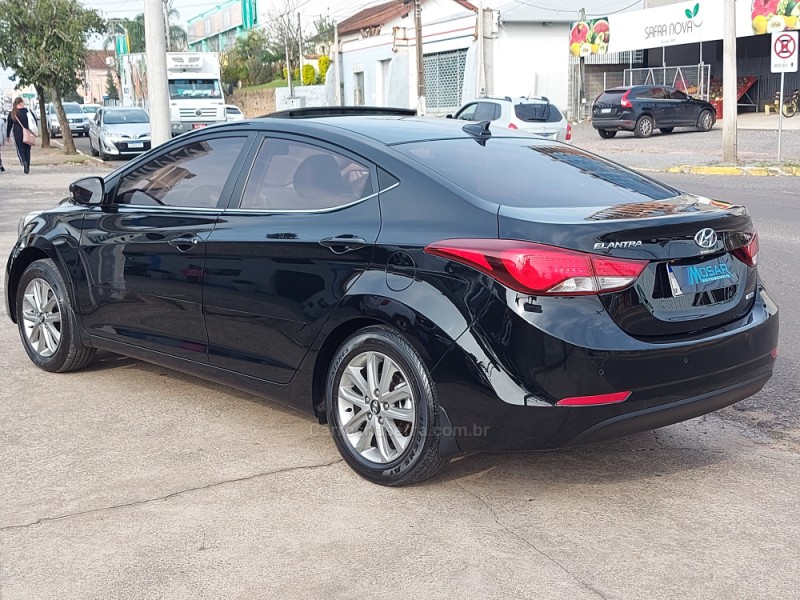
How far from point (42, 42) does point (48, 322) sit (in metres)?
30.8

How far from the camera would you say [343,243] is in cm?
447

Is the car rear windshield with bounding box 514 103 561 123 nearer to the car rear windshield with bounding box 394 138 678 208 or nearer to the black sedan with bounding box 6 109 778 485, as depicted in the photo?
the black sedan with bounding box 6 109 778 485

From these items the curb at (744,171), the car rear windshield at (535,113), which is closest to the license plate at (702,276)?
the curb at (744,171)

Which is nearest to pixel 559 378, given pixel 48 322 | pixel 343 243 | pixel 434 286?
pixel 434 286

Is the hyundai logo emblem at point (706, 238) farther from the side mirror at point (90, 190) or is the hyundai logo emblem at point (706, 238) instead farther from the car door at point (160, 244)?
the side mirror at point (90, 190)

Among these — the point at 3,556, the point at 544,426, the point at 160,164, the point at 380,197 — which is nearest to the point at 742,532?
the point at 544,426

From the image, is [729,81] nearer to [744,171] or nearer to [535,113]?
[744,171]

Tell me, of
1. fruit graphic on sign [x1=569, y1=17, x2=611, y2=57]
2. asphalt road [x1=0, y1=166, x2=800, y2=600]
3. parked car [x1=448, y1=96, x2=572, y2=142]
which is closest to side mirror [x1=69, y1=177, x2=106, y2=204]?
asphalt road [x1=0, y1=166, x2=800, y2=600]

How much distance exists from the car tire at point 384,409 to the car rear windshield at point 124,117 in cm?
2891

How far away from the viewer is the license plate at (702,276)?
4.09m

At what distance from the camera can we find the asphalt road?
355cm

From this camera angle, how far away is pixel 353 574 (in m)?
3.60

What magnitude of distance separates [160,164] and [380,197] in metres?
1.83

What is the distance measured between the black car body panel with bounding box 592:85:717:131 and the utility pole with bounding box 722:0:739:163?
8961mm
